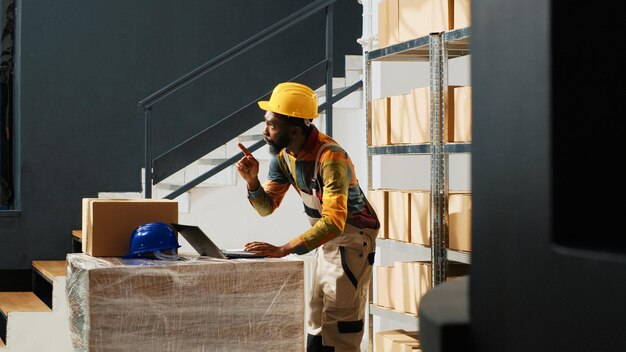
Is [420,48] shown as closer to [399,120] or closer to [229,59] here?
[399,120]

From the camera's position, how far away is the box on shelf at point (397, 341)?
4.75 metres

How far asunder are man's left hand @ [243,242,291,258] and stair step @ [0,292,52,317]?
3203mm

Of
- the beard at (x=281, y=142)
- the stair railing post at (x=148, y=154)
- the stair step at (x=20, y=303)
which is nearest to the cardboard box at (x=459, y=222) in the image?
the beard at (x=281, y=142)

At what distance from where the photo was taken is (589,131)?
2.15ft

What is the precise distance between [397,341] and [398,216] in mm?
648

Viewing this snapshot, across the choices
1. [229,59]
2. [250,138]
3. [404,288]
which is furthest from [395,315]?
[250,138]

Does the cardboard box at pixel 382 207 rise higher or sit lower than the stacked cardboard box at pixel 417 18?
lower

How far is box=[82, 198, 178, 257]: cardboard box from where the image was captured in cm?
396

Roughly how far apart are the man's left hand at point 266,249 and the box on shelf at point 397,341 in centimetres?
109

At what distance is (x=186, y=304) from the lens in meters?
3.59

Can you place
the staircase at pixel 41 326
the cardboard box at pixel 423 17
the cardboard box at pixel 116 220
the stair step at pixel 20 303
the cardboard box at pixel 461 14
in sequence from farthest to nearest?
the stair step at pixel 20 303 < the staircase at pixel 41 326 < the cardboard box at pixel 423 17 < the cardboard box at pixel 461 14 < the cardboard box at pixel 116 220

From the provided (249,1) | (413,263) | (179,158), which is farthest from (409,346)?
(249,1)

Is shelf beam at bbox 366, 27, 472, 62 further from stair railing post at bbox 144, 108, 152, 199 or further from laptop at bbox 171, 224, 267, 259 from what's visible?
stair railing post at bbox 144, 108, 152, 199

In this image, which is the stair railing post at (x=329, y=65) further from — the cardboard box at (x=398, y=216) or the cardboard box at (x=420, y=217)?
the cardboard box at (x=420, y=217)
